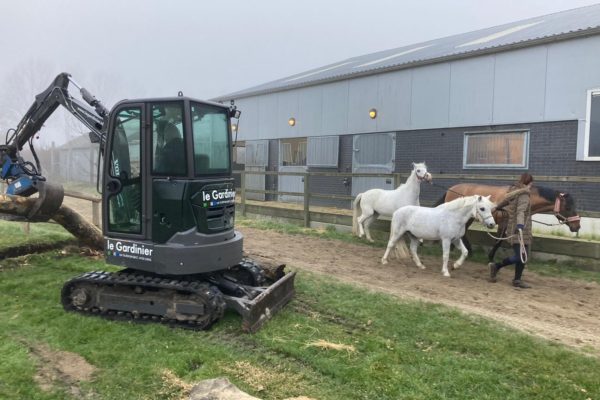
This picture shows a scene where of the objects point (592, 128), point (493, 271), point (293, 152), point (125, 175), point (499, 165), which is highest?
point (592, 128)

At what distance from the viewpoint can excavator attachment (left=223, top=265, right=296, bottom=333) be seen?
4.64 meters

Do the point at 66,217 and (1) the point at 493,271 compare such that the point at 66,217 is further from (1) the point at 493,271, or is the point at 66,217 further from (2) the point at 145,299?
(1) the point at 493,271

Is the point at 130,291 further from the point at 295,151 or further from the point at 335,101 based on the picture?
the point at 295,151

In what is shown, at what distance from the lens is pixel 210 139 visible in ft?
17.0

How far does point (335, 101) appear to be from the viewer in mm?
14891

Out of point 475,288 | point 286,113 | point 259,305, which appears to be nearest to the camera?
point 259,305

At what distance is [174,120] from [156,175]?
61 centimetres

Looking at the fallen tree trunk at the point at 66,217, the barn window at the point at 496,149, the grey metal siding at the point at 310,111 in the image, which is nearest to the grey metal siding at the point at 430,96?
the barn window at the point at 496,149

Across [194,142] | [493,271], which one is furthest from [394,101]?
[194,142]

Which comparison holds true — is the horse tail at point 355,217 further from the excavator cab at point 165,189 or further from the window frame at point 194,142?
the excavator cab at point 165,189

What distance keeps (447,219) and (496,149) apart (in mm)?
4587

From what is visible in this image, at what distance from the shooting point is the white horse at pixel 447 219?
23.2 ft

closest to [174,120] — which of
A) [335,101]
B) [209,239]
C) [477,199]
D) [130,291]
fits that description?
[209,239]

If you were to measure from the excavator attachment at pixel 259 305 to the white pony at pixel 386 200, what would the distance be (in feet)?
15.7
